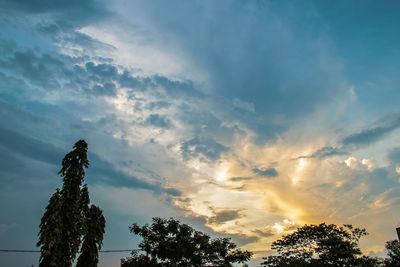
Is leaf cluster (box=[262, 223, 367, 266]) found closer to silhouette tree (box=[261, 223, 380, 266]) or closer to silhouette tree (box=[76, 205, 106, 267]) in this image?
silhouette tree (box=[261, 223, 380, 266])

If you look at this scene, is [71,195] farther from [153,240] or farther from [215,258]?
[215,258]

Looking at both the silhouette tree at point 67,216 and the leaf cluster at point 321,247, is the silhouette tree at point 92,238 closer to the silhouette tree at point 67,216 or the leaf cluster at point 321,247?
the silhouette tree at point 67,216

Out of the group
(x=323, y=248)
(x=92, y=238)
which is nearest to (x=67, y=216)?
(x=92, y=238)

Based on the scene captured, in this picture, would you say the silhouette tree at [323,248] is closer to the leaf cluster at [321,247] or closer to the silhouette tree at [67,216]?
the leaf cluster at [321,247]

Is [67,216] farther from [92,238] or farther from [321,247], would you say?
[321,247]

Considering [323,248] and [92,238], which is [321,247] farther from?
[92,238]

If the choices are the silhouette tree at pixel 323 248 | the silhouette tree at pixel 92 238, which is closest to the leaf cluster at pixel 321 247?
the silhouette tree at pixel 323 248

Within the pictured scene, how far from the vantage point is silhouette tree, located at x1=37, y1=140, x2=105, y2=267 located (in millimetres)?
28562

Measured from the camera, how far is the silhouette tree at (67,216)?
28562mm

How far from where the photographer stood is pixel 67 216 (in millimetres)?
30969

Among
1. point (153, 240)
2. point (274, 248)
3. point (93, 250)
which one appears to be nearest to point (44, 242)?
point (93, 250)

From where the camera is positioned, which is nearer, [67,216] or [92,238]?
[67,216]

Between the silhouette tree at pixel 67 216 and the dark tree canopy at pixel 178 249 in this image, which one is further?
the dark tree canopy at pixel 178 249

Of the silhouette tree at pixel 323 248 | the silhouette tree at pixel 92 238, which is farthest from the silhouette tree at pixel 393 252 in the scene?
the silhouette tree at pixel 92 238
